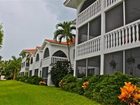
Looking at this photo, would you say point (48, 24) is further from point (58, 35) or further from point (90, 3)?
point (90, 3)

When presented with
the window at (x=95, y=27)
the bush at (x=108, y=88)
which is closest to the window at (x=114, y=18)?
the window at (x=95, y=27)

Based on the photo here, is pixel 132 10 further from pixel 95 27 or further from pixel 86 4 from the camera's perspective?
pixel 86 4

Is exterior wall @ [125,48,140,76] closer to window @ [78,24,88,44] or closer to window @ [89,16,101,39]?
window @ [89,16,101,39]

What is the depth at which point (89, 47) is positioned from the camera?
1762 centimetres

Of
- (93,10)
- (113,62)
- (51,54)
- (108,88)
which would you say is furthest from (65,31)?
(108,88)

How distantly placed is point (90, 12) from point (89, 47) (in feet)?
8.86

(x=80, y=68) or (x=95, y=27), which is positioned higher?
(x=95, y=27)

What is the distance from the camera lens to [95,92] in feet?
41.6

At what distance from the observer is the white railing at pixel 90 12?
17094 millimetres

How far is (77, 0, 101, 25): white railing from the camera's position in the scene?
56.1 feet

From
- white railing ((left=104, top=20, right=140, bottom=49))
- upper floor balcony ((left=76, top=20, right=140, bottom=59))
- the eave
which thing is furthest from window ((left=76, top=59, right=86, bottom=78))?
the eave

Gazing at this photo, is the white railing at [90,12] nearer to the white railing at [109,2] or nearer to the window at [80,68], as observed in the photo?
the white railing at [109,2]

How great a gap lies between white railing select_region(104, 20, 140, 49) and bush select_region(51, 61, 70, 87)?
12160mm

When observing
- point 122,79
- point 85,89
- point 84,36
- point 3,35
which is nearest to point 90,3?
point 84,36
